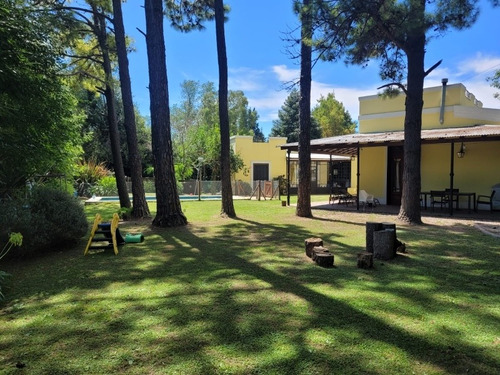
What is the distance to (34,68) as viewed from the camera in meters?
5.82

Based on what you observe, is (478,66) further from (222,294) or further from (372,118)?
(222,294)

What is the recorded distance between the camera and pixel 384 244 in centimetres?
575

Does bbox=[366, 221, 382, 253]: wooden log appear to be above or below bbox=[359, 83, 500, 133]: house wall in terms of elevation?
below

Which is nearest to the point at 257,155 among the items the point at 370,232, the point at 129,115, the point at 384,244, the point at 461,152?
the point at 461,152

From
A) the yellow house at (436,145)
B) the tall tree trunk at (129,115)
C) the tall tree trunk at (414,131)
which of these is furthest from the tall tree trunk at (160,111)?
the yellow house at (436,145)

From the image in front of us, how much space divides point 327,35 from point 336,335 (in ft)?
26.2

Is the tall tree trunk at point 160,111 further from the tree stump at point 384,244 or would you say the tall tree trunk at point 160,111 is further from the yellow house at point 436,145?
the yellow house at point 436,145

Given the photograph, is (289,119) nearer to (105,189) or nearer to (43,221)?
(105,189)

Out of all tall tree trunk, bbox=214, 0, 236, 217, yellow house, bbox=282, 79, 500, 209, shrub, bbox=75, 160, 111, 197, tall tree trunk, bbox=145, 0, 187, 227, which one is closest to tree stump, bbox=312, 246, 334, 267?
tall tree trunk, bbox=145, 0, 187, 227

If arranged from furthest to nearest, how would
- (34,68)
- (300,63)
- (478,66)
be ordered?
(478,66), (300,63), (34,68)

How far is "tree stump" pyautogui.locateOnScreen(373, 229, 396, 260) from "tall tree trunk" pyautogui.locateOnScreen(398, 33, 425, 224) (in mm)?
4403

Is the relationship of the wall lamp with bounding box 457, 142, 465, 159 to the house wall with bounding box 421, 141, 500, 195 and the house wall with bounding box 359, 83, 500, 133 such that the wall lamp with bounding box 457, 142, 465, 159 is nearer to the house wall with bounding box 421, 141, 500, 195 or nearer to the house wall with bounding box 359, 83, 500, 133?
the house wall with bounding box 421, 141, 500, 195

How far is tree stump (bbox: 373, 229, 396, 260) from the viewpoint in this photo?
5.74 m

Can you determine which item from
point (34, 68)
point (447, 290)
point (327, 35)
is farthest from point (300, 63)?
point (447, 290)
